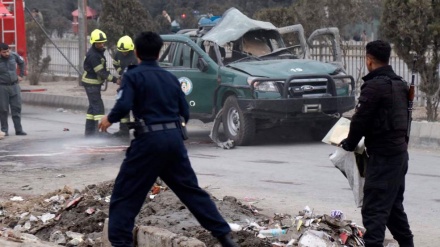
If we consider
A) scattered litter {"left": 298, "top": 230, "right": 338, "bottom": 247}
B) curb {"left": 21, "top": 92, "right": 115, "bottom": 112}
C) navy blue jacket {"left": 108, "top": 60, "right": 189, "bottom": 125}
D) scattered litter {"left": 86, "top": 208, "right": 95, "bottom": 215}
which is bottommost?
curb {"left": 21, "top": 92, "right": 115, "bottom": 112}

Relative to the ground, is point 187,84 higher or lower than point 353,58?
lower

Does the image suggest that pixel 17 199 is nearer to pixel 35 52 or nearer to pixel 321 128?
pixel 321 128

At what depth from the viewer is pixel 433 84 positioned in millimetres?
16312

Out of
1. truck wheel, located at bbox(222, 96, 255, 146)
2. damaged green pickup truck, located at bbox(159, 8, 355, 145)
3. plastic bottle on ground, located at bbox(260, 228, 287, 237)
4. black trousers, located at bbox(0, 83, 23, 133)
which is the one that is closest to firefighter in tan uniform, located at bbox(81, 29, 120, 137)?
damaged green pickup truck, located at bbox(159, 8, 355, 145)

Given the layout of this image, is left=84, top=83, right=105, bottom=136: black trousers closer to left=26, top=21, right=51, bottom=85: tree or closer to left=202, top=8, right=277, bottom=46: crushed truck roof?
left=202, top=8, right=277, bottom=46: crushed truck roof

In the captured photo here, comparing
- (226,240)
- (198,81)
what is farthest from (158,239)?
(198,81)

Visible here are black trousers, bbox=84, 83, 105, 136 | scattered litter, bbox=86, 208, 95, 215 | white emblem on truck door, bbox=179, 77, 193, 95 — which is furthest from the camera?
black trousers, bbox=84, 83, 105, 136

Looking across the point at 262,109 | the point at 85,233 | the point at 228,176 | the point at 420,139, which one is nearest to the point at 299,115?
the point at 262,109

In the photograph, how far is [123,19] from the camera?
2419cm

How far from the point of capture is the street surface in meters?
9.86

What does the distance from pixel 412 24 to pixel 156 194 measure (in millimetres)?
7752

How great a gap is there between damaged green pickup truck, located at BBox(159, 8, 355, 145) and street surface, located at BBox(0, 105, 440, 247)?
51 centimetres

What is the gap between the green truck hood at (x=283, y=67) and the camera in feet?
48.5

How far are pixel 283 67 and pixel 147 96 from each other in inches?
336
